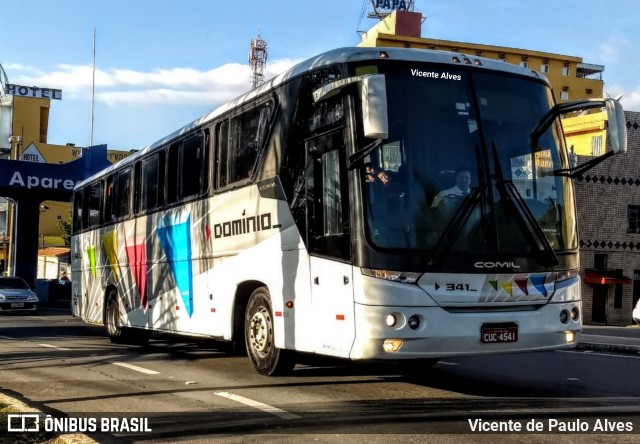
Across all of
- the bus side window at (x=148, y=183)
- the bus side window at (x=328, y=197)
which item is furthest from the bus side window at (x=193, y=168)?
the bus side window at (x=328, y=197)

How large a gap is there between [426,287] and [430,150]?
139 centimetres

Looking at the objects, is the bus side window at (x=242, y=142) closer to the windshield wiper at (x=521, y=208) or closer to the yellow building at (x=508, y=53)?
the windshield wiper at (x=521, y=208)

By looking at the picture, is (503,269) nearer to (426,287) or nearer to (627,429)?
(426,287)

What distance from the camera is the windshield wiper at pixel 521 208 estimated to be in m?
8.38

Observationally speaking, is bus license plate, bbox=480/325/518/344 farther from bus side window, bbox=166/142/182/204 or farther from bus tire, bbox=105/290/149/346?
bus tire, bbox=105/290/149/346

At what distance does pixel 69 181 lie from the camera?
3828 cm

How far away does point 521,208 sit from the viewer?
841cm

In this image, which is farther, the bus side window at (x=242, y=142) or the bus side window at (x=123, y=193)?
the bus side window at (x=123, y=193)

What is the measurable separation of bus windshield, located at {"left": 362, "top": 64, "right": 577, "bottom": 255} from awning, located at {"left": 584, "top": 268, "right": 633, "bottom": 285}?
3295 cm

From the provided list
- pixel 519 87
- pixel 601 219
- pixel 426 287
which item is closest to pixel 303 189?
pixel 426 287

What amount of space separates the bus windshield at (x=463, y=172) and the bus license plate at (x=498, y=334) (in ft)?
2.59

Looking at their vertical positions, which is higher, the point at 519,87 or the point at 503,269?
the point at 519,87

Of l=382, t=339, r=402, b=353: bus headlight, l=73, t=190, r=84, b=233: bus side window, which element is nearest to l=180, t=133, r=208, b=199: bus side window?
l=382, t=339, r=402, b=353: bus headlight

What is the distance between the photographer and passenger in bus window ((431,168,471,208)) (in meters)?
8.15
